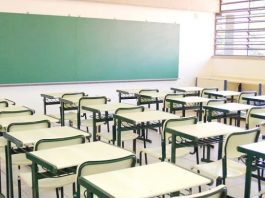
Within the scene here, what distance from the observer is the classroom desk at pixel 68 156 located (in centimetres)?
266

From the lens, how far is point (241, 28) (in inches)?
383

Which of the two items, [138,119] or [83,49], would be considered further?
[83,49]

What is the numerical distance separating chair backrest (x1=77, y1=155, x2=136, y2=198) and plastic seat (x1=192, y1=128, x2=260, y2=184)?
1083mm

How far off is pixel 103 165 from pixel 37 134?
3.95 ft

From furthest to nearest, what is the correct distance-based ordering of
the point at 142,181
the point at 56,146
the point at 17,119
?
the point at 17,119, the point at 56,146, the point at 142,181

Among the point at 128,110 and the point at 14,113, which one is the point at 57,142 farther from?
the point at 128,110

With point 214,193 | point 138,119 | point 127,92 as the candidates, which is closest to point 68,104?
point 127,92

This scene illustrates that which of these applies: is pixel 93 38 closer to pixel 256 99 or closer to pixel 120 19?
pixel 120 19

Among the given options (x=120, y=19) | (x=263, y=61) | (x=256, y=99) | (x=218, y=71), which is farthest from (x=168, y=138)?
(x=218, y=71)

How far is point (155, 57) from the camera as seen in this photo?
9469 millimetres

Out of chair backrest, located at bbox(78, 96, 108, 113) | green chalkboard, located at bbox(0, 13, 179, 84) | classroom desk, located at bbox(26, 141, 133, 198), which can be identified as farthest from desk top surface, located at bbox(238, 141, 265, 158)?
green chalkboard, located at bbox(0, 13, 179, 84)

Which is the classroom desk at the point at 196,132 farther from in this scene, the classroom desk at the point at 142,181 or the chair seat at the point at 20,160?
the chair seat at the point at 20,160

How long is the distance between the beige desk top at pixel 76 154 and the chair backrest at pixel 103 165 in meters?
0.14

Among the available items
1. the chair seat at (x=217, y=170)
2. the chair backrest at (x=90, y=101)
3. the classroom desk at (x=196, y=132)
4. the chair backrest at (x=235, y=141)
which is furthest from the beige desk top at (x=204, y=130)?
the chair backrest at (x=90, y=101)
